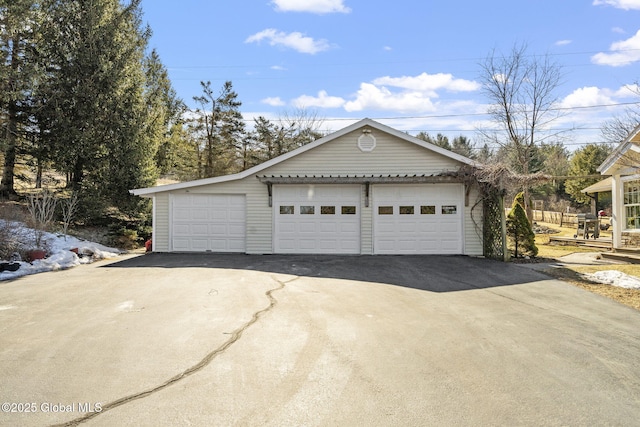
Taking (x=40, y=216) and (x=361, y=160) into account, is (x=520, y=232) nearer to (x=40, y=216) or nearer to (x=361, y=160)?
(x=361, y=160)

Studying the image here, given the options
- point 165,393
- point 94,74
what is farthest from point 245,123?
point 165,393

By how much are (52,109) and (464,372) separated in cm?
1898

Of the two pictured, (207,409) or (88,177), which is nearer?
(207,409)

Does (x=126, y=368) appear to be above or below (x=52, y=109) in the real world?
below

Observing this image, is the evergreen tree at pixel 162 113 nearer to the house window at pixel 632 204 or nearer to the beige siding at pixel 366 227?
the beige siding at pixel 366 227

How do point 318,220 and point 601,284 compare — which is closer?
point 601,284

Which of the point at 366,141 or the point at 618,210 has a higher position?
the point at 366,141

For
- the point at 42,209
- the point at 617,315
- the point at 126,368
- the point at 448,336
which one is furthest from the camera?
the point at 42,209

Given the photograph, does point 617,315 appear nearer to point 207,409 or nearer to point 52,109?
point 207,409

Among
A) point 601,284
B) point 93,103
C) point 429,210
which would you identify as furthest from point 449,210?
point 93,103

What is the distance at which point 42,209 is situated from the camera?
1324 centimetres

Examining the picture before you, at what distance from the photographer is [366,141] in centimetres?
1354

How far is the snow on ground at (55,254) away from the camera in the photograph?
31.5 feet

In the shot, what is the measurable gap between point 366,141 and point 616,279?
8.14 meters
